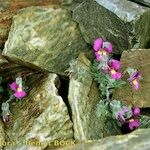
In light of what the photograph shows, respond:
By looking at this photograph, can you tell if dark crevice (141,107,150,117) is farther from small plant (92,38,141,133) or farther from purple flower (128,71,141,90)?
purple flower (128,71,141,90)

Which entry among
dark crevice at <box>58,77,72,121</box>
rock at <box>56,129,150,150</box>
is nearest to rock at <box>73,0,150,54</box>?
dark crevice at <box>58,77,72,121</box>

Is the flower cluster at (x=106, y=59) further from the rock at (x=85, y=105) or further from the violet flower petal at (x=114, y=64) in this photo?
the rock at (x=85, y=105)

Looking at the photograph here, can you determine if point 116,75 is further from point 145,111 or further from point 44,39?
point 44,39

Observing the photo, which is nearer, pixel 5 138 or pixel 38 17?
pixel 5 138

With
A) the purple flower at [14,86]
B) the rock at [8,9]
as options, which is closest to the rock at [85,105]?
the purple flower at [14,86]

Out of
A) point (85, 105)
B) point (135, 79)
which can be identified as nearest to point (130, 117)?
point (135, 79)

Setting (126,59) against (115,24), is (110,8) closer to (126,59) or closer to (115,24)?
(115,24)

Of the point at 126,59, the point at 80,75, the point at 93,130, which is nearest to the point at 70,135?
the point at 93,130
